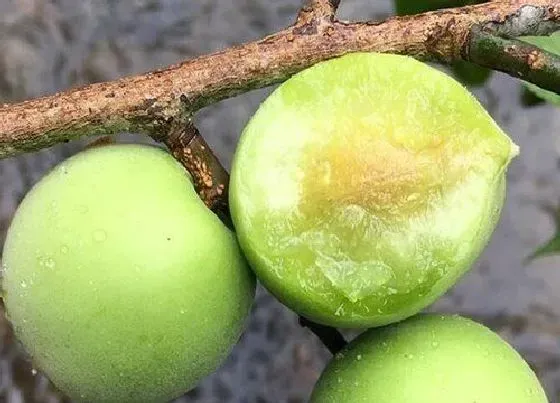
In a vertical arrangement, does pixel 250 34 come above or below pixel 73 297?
below

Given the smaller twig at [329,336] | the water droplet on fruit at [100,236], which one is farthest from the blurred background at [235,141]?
the water droplet on fruit at [100,236]

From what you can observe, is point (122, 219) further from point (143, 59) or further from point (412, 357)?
point (143, 59)

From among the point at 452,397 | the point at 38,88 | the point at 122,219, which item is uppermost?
the point at 122,219

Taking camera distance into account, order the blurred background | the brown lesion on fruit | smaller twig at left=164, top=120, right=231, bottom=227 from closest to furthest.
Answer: the brown lesion on fruit, smaller twig at left=164, top=120, right=231, bottom=227, the blurred background

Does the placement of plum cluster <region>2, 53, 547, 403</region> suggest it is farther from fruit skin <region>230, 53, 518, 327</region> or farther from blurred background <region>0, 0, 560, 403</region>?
blurred background <region>0, 0, 560, 403</region>

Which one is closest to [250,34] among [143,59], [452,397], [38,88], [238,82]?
[143,59]

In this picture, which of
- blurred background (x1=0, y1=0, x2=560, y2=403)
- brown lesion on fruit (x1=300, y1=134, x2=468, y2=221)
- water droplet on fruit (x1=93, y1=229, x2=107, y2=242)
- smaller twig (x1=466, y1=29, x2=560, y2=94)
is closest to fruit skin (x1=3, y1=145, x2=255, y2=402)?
water droplet on fruit (x1=93, y1=229, x2=107, y2=242)

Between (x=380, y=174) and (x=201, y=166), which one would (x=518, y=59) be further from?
(x=201, y=166)
